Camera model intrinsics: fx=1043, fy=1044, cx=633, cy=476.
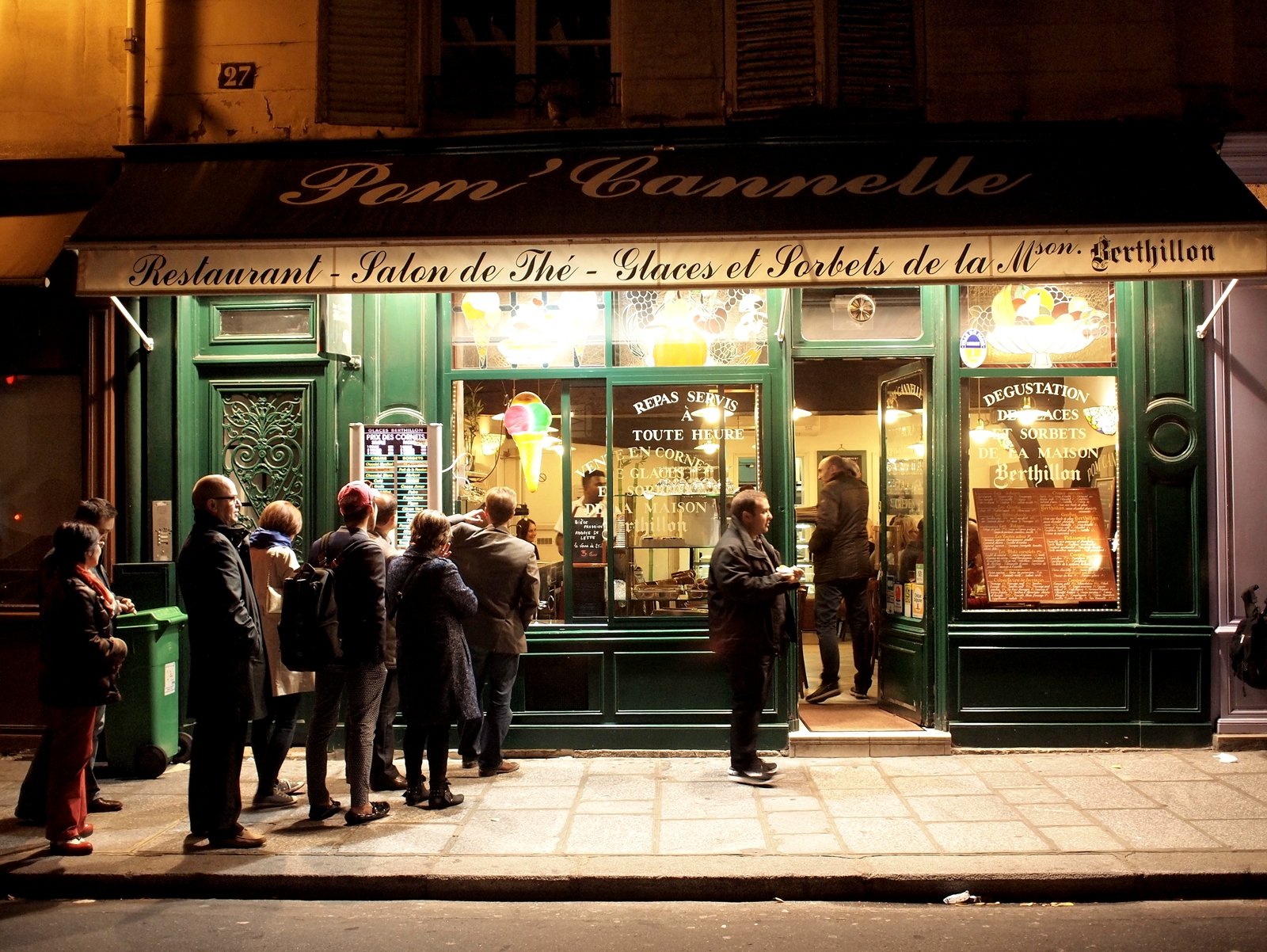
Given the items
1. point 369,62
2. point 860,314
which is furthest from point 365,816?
point 369,62

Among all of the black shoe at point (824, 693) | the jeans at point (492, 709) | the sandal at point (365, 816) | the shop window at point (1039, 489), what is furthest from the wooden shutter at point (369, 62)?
the black shoe at point (824, 693)

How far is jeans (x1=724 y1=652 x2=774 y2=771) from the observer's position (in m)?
6.97

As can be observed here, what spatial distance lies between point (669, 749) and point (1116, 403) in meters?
4.29

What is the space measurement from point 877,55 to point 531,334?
3376 mm

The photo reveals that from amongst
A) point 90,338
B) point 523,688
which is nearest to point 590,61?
point 90,338

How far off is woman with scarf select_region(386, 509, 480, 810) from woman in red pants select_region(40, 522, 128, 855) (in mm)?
1587

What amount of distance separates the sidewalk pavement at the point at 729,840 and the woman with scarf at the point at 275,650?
0.73ft

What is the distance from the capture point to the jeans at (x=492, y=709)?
7.22 meters

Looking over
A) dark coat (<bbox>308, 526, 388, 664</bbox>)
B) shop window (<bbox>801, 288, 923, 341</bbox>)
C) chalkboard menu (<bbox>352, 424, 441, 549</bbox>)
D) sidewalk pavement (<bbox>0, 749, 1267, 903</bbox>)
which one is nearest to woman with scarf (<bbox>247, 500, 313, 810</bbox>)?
sidewalk pavement (<bbox>0, 749, 1267, 903</bbox>)

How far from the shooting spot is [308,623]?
5996 millimetres

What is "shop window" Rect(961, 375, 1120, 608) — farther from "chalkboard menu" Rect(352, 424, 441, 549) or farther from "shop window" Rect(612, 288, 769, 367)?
"chalkboard menu" Rect(352, 424, 441, 549)

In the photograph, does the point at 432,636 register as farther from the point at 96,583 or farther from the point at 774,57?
the point at 774,57

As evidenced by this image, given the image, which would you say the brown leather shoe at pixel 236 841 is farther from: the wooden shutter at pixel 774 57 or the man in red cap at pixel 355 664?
the wooden shutter at pixel 774 57

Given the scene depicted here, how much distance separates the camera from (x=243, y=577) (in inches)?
233
